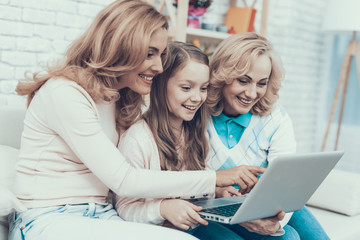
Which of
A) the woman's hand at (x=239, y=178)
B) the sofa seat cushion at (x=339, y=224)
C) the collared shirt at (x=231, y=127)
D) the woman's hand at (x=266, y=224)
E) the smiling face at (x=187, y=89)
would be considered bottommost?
the sofa seat cushion at (x=339, y=224)

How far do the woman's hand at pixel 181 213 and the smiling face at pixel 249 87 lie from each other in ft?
1.54

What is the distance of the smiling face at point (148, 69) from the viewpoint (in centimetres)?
128

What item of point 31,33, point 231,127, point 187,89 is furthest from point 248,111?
point 31,33

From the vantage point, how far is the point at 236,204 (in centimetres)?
136

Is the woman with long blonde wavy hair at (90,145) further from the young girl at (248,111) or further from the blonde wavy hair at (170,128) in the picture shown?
the young girl at (248,111)

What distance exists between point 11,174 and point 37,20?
1041 millimetres

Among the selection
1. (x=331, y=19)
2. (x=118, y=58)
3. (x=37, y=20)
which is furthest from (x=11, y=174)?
(x=331, y=19)

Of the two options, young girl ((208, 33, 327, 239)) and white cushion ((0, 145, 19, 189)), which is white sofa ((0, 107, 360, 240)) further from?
young girl ((208, 33, 327, 239))

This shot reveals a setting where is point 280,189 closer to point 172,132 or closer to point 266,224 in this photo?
point 266,224

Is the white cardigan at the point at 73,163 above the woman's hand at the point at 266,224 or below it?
above

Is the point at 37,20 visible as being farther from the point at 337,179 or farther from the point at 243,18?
the point at 337,179

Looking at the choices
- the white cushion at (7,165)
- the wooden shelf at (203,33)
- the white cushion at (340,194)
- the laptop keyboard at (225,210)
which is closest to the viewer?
the laptop keyboard at (225,210)

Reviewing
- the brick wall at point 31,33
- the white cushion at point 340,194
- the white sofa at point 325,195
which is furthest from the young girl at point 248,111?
the brick wall at point 31,33

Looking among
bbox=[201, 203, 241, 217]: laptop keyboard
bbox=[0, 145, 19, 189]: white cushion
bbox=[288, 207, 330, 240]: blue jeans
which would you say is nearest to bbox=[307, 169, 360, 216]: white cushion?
bbox=[288, 207, 330, 240]: blue jeans
